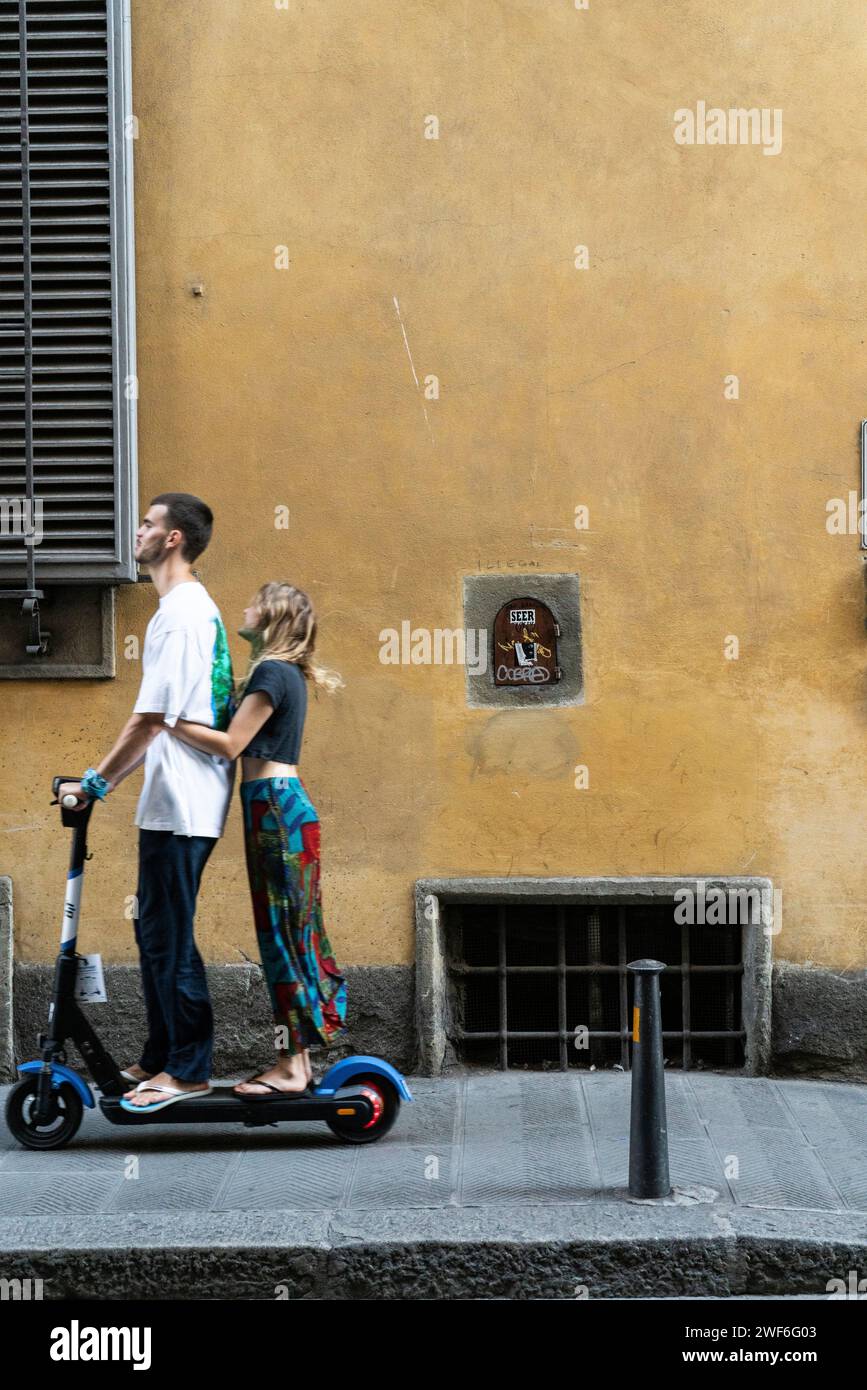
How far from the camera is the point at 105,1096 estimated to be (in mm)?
5078

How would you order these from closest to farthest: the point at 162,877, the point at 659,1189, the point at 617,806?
the point at 659,1189 → the point at 162,877 → the point at 617,806

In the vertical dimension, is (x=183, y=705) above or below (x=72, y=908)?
above

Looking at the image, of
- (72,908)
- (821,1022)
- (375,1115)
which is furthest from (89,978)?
(821,1022)

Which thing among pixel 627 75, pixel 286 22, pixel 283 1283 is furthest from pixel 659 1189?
pixel 286 22

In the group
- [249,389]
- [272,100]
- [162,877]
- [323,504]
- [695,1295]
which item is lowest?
[695,1295]

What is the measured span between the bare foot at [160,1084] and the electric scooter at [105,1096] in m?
0.04

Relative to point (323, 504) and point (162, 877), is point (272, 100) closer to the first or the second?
point (323, 504)

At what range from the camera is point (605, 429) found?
240 inches

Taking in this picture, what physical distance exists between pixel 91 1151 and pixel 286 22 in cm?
449

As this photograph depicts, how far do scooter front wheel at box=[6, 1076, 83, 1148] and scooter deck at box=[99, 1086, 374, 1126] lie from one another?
171 mm

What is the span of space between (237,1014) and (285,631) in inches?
70.3

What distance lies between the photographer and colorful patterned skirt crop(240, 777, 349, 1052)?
513 cm

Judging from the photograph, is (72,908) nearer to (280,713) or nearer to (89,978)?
(89,978)
